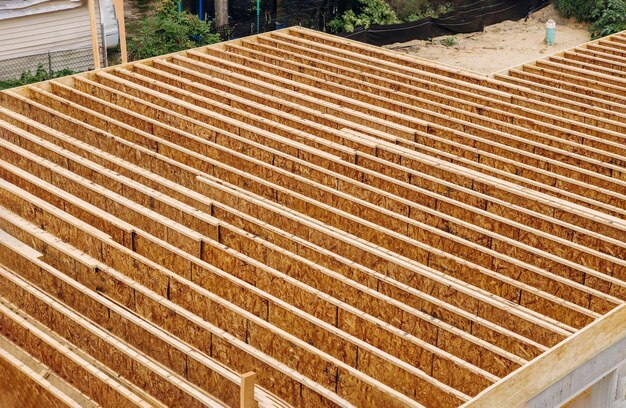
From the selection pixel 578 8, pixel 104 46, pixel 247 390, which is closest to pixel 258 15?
pixel 104 46

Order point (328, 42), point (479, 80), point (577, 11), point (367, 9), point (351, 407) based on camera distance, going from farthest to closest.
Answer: point (577, 11) → point (367, 9) → point (328, 42) → point (479, 80) → point (351, 407)

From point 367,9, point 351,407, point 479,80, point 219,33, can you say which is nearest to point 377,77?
point 479,80

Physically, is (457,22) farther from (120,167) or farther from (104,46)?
(120,167)

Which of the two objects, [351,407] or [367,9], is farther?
[367,9]

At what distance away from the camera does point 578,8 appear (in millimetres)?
33438

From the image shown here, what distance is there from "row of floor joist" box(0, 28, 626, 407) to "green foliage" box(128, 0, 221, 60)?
8.84 meters

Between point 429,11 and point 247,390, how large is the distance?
26.4 meters

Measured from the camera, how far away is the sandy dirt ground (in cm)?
2978

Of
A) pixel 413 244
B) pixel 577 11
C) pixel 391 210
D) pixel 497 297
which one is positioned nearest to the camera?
pixel 497 297

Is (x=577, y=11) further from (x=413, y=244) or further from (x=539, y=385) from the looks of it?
(x=539, y=385)

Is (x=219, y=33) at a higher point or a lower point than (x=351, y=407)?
lower

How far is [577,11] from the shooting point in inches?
1321

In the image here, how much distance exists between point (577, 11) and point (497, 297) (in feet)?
81.4

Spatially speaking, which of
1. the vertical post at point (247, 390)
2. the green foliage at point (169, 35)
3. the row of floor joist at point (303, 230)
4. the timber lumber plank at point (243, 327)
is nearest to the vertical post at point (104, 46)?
the green foliage at point (169, 35)
